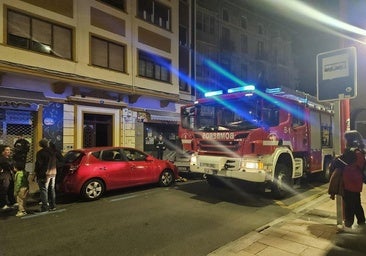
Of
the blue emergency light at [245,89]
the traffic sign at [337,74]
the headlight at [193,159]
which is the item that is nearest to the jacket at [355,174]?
the traffic sign at [337,74]

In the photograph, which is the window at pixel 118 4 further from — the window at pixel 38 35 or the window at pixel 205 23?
the window at pixel 205 23

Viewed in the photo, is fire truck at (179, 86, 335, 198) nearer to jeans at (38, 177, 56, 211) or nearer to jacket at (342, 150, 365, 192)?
jacket at (342, 150, 365, 192)

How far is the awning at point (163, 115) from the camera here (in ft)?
60.0

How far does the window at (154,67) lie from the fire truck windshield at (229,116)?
891 centimetres

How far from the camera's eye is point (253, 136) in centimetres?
779

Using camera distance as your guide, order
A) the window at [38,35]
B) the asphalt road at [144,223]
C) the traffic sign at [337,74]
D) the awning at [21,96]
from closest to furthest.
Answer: the asphalt road at [144,223] < the traffic sign at [337,74] < the awning at [21,96] < the window at [38,35]

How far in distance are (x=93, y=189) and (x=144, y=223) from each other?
272cm

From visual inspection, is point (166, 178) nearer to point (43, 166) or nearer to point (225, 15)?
point (43, 166)

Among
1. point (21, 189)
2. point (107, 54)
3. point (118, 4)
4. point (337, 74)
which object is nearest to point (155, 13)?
point (118, 4)

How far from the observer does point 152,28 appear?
18.1 m

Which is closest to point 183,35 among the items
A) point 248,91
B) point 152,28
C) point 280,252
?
point 152,28

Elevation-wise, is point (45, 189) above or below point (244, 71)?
below

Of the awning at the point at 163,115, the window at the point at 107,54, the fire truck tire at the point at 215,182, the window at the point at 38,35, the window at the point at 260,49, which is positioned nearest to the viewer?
the fire truck tire at the point at 215,182

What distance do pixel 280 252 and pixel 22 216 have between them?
18.0ft
